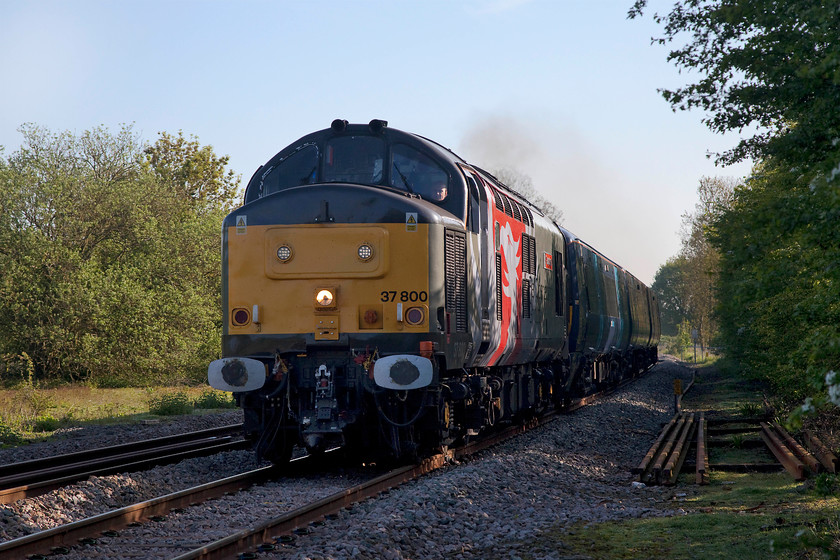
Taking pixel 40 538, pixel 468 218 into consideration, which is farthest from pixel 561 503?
pixel 40 538

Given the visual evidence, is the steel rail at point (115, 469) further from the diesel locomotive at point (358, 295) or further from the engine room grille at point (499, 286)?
the engine room grille at point (499, 286)

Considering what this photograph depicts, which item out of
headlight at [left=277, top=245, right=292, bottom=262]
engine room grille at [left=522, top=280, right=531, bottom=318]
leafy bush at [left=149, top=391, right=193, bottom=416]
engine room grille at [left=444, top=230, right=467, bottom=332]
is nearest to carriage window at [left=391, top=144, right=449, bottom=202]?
engine room grille at [left=444, top=230, right=467, bottom=332]

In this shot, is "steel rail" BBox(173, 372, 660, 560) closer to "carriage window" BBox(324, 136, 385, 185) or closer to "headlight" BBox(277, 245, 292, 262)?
"headlight" BBox(277, 245, 292, 262)

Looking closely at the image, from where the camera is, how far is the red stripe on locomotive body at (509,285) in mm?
Answer: 12500

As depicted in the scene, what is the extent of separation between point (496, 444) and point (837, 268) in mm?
9006

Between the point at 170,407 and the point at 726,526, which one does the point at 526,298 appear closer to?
the point at 726,526

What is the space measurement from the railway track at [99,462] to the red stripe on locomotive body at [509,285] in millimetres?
4231

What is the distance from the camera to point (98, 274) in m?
29.8

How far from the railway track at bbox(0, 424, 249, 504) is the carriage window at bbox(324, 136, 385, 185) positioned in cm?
445

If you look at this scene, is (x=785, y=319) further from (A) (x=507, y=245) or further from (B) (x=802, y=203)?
(B) (x=802, y=203)

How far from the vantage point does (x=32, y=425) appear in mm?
17438

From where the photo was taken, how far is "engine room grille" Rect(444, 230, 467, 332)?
10.4 m

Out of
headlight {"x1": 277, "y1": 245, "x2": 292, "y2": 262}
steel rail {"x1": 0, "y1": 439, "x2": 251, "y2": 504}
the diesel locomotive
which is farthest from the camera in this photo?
headlight {"x1": 277, "y1": 245, "x2": 292, "y2": 262}

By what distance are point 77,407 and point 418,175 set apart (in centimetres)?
1504
